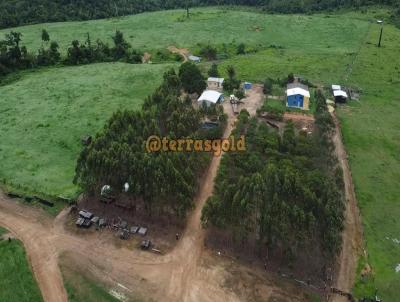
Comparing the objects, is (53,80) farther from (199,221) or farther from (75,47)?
(199,221)

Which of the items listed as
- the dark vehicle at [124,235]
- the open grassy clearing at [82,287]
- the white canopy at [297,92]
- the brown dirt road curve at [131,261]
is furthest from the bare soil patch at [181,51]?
the open grassy clearing at [82,287]

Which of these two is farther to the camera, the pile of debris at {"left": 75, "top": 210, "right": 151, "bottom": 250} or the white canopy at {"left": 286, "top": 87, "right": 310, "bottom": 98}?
the white canopy at {"left": 286, "top": 87, "right": 310, "bottom": 98}

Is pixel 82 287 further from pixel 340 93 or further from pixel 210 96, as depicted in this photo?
pixel 340 93

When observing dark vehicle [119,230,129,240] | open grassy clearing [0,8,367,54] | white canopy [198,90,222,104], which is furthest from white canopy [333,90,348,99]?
dark vehicle [119,230,129,240]

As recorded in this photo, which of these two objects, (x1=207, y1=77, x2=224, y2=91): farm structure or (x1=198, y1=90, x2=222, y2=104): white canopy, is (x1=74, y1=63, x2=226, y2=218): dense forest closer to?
(x1=198, y1=90, x2=222, y2=104): white canopy

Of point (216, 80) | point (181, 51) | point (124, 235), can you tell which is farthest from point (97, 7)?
point (124, 235)

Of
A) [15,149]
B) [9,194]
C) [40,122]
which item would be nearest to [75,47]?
[40,122]
